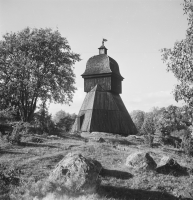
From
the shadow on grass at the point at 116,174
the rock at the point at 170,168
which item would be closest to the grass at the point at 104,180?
the shadow on grass at the point at 116,174

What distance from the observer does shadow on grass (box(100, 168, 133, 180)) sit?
11.6 meters

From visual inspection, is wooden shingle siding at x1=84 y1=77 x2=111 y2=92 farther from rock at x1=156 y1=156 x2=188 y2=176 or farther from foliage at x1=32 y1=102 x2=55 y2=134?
rock at x1=156 y1=156 x2=188 y2=176

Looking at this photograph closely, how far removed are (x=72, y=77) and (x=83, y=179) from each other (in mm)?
25320

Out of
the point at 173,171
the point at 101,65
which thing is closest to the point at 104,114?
the point at 101,65

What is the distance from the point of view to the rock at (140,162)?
13.1 metres

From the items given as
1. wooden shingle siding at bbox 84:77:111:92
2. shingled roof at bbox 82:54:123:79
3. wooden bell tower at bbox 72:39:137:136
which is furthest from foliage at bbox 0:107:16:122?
shingled roof at bbox 82:54:123:79

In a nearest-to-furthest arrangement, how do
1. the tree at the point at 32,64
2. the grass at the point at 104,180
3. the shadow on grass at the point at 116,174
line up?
the grass at the point at 104,180 < the shadow on grass at the point at 116,174 < the tree at the point at 32,64

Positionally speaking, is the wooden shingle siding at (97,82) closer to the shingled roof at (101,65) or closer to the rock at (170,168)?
the shingled roof at (101,65)

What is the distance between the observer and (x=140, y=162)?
13367mm

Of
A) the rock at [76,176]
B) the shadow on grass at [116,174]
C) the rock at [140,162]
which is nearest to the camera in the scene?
the rock at [76,176]

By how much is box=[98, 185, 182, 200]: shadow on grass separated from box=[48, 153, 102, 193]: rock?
79cm

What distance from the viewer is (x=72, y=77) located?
3259 centimetres

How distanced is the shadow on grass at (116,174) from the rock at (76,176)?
9.38 ft

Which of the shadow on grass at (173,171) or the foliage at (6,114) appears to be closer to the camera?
the shadow on grass at (173,171)
